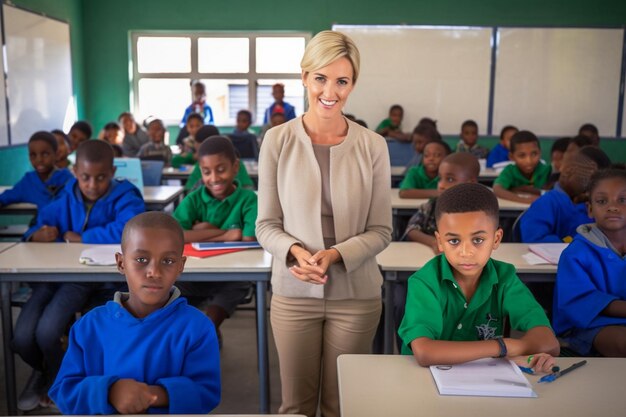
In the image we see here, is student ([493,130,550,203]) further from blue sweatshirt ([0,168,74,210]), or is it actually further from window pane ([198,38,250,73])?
window pane ([198,38,250,73])

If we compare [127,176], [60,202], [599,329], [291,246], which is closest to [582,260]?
[599,329]

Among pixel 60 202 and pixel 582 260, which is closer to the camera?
pixel 582 260

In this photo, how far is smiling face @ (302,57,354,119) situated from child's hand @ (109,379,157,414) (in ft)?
2.99

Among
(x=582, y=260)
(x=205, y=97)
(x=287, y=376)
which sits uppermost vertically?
(x=205, y=97)

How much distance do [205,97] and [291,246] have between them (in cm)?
781

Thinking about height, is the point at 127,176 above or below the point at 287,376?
above

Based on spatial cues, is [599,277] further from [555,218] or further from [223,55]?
[223,55]

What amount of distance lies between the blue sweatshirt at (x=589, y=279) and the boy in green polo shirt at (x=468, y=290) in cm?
54

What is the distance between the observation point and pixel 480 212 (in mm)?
1667

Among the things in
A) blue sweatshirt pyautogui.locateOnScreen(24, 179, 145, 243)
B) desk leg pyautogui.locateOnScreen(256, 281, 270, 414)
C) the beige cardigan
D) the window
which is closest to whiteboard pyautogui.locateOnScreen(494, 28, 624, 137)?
the window

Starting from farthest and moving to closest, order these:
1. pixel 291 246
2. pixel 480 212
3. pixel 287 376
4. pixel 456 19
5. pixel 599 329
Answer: pixel 456 19, pixel 599 329, pixel 287 376, pixel 291 246, pixel 480 212

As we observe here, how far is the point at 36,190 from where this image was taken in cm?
399

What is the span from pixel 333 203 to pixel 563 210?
5.31ft

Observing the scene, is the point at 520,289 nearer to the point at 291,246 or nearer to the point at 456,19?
the point at 291,246
